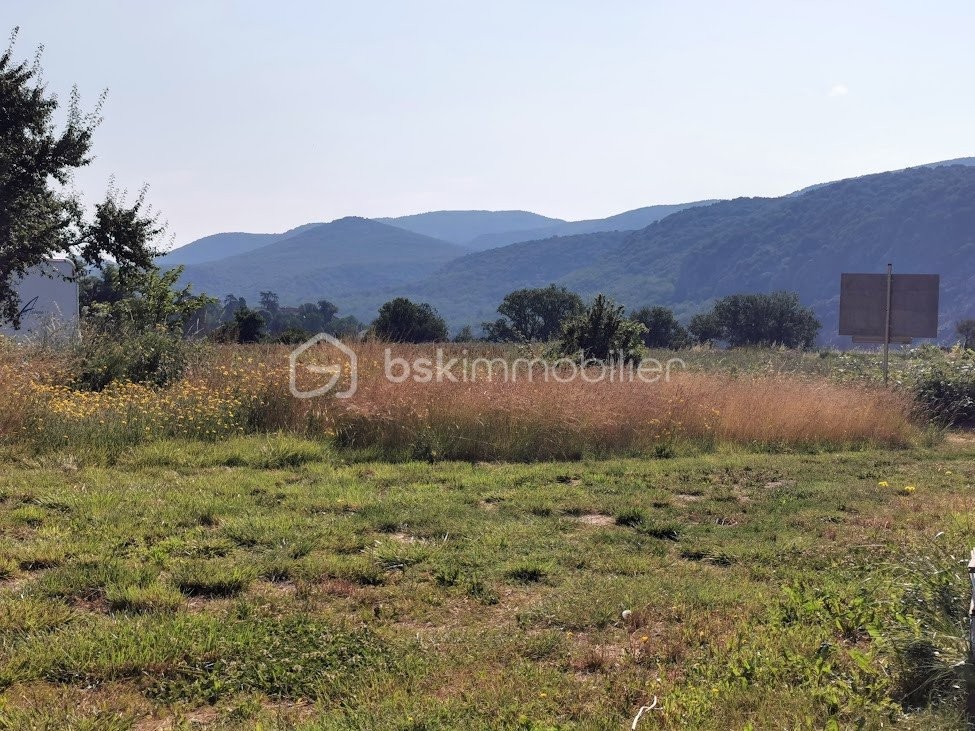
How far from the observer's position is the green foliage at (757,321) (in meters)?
79.1

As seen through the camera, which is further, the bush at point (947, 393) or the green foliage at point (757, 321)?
the green foliage at point (757, 321)

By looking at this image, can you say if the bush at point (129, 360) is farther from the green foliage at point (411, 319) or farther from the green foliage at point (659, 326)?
the green foliage at point (659, 326)

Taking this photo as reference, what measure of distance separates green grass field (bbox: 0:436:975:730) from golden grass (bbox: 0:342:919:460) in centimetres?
159

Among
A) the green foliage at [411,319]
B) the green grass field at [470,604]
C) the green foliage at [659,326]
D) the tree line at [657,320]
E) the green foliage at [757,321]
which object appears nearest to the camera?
the green grass field at [470,604]

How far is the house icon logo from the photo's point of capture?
31.6 ft

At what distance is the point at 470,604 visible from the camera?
14.0ft

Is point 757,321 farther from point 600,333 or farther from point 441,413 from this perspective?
point 441,413

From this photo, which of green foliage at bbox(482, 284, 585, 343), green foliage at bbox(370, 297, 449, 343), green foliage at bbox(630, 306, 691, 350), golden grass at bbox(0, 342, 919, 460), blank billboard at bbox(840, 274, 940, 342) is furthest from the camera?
green foliage at bbox(482, 284, 585, 343)

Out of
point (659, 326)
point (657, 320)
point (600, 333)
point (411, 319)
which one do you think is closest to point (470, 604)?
point (600, 333)

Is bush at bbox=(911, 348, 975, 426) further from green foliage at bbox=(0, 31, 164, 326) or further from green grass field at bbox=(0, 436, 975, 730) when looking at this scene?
green foliage at bbox=(0, 31, 164, 326)

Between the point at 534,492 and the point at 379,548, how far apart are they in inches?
88.3

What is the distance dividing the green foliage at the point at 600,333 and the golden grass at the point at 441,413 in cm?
731

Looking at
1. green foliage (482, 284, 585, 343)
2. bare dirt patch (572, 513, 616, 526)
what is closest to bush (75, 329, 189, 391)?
bare dirt patch (572, 513, 616, 526)

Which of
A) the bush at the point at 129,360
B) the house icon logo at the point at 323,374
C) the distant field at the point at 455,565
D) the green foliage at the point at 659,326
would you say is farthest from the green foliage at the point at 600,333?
the green foliage at the point at 659,326
